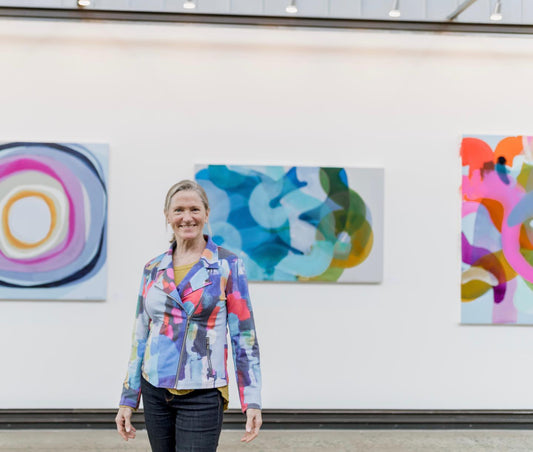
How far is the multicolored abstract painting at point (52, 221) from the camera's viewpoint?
4.44 metres

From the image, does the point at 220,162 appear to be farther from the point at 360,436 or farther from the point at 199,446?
the point at 199,446

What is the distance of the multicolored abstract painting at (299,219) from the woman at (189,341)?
2.15 m

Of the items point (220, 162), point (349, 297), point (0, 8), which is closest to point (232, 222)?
point (220, 162)

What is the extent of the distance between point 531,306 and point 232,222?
95.8 inches

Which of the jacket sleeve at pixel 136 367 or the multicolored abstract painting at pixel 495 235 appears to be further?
the multicolored abstract painting at pixel 495 235

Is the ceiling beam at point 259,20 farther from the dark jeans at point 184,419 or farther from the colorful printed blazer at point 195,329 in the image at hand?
the dark jeans at point 184,419

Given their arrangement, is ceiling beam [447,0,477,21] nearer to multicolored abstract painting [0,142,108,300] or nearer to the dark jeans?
multicolored abstract painting [0,142,108,300]

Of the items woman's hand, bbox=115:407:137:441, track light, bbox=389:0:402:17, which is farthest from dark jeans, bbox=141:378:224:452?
track light, bbox=389:0:402:17

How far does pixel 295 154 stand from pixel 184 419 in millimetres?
2788

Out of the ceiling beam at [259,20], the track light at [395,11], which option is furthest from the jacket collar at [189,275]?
the track light at [395,11]

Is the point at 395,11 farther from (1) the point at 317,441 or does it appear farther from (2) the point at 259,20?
(1) the point at 317,441

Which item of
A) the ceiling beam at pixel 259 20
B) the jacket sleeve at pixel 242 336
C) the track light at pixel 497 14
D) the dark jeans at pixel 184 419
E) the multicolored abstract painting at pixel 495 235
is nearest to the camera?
the dark jeans at pixel 184 419

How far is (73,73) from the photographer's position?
4.52 meters

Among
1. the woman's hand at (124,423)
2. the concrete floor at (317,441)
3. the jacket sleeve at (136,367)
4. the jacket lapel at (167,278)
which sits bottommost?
the concrete floor at (317,441)
